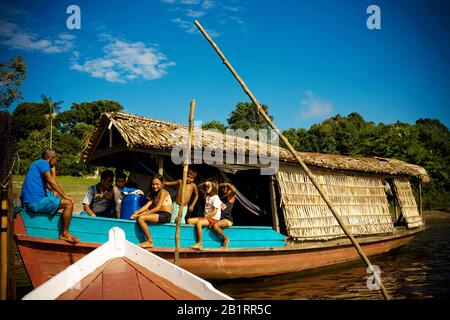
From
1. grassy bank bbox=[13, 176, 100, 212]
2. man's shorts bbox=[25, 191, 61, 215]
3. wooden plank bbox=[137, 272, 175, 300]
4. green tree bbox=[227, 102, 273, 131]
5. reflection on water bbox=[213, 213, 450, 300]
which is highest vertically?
green tree bbox=[227, 102, 273, 131]

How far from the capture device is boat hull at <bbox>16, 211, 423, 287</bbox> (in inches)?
220

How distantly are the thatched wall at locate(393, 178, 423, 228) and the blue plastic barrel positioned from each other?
909 cm

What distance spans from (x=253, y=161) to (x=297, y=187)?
1.51 meters

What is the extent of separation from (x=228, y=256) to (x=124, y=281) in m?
3.32

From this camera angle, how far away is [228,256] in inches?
271

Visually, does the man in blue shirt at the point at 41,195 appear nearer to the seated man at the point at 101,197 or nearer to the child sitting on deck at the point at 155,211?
the child sitting on deck at the point at 155,211

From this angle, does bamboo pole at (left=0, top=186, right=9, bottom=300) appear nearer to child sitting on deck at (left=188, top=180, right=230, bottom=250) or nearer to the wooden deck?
the wooden deck

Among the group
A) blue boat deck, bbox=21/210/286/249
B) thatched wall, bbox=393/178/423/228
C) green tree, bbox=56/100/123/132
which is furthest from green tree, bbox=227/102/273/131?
blue boat deck, bbox=21/210/286/249

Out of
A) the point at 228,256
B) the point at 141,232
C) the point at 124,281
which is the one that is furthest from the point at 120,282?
the point at 228,256

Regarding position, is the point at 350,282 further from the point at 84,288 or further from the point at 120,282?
the point at 84,288

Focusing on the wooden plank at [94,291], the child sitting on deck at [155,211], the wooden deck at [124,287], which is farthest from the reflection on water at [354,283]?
the wooden plank at [94,291]
